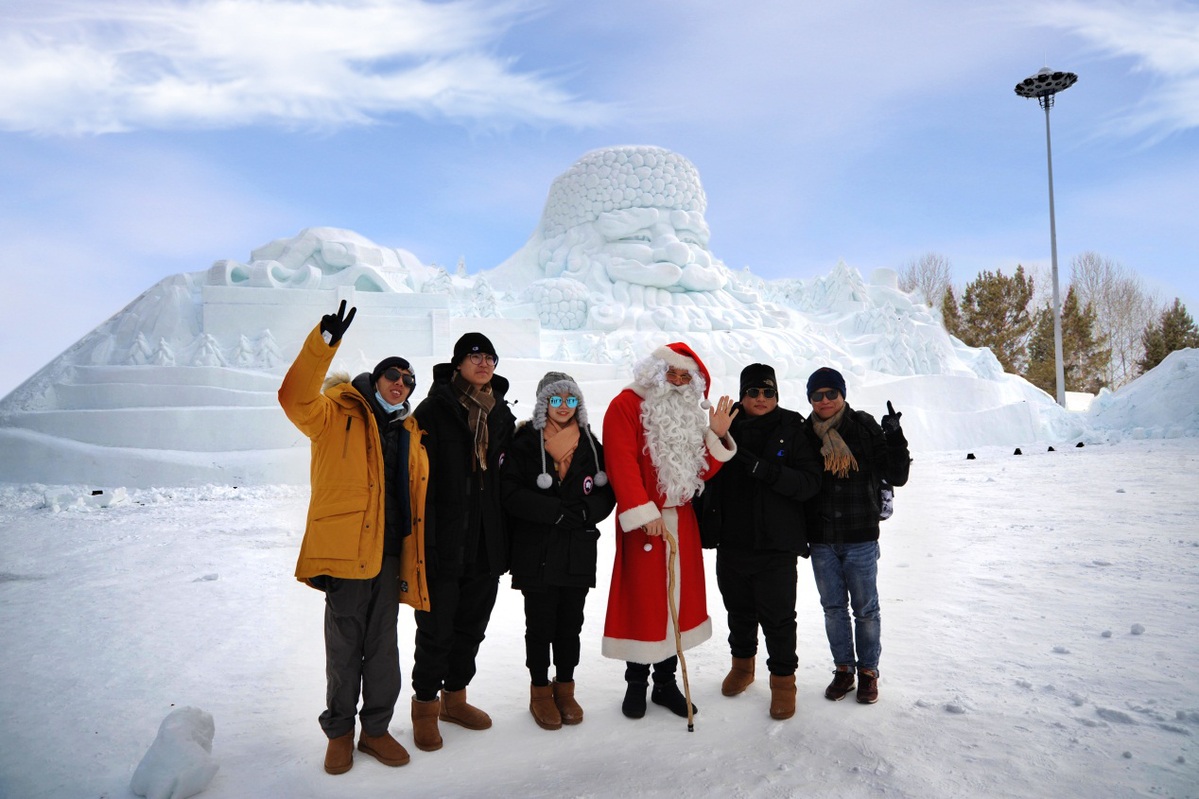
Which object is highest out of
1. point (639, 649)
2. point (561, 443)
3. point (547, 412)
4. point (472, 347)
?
point (472, 347)

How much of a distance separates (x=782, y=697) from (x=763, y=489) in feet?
2.66

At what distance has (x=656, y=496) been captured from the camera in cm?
315

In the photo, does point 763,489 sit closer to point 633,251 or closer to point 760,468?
point 760,468

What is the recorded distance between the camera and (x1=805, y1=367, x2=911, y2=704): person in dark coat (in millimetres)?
3154

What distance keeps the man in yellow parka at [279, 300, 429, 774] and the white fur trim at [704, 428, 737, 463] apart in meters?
1.13

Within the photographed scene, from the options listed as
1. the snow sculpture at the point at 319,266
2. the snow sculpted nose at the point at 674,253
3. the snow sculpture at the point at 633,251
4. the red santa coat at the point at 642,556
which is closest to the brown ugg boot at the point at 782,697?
the red santa coat at the point at 642,556

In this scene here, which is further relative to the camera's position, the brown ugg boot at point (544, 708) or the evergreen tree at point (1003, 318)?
the evergreen tree at point (1003, 318)

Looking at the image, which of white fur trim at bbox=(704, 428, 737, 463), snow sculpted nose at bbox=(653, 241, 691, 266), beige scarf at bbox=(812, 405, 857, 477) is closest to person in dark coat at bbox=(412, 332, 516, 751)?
white fur trim at bbox=(704, 428, 737, 463)

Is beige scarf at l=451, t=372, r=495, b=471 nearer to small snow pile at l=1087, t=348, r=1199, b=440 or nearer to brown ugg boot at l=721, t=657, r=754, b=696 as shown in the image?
brown ugg boot at l=721, t=657, r=754, b=696

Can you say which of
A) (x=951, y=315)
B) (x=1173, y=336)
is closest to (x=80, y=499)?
(x=1173, y=336)

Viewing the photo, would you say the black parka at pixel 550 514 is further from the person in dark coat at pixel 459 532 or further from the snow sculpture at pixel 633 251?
the snow sculpture at pixel 633 251

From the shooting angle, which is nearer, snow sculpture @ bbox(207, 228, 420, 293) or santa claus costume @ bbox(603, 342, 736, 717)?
santa claus costume @ bbox(603, 342, 736, 717)

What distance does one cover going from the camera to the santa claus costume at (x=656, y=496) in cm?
310

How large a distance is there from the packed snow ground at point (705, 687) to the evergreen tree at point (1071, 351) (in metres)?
22.7
